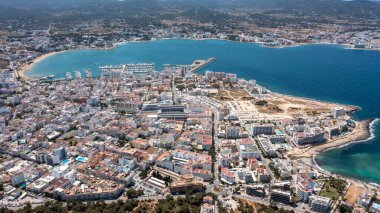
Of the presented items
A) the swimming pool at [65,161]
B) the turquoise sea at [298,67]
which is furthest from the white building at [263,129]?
the swimming pool at [65,161]

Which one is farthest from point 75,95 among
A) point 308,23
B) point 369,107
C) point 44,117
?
point 308,23

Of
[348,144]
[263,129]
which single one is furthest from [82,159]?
[348,144]

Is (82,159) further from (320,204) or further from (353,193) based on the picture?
(353,193)

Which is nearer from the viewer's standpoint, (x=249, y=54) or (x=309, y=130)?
(x=309, y=130)

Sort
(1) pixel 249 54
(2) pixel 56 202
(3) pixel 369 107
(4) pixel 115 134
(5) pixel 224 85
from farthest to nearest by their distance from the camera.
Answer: (1) pixel 249 54 → (5) pixel 224 85 → (3) pixel 369 107 → (4) pixel 115 134 → (2) pixel 56 202

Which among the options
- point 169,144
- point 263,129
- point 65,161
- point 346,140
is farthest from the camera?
point 263,129

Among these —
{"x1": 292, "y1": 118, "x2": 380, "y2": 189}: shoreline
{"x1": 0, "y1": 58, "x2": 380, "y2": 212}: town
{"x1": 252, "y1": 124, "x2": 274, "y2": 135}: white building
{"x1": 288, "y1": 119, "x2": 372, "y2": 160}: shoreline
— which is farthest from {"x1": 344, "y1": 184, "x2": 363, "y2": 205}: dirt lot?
{"x1": 252, "y1": 124, "x2": 274, "y2": 135}: white building

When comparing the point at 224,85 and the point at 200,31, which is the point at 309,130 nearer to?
the point at 224,85
